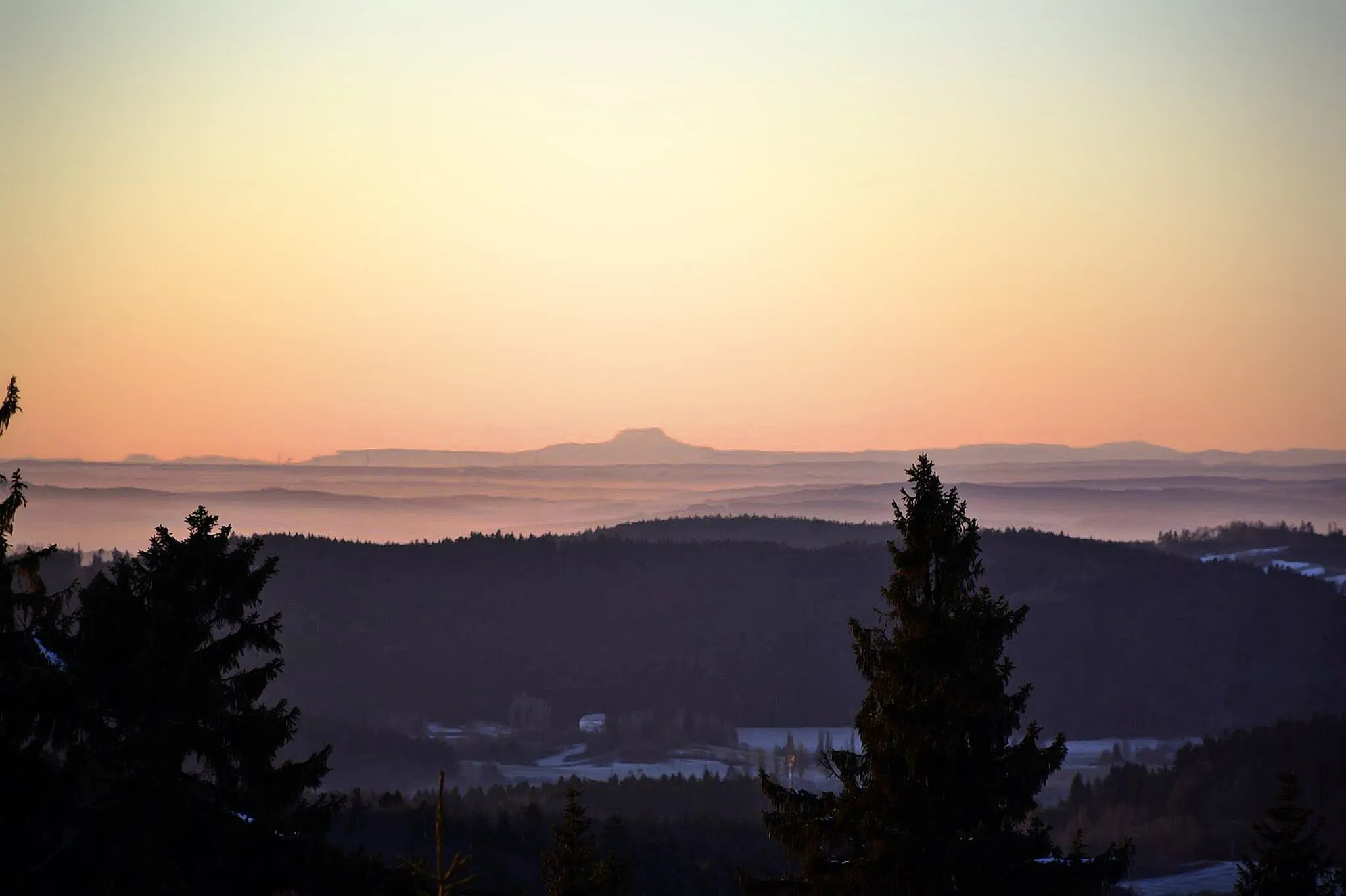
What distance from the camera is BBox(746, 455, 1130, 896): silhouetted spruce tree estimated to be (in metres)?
31.4

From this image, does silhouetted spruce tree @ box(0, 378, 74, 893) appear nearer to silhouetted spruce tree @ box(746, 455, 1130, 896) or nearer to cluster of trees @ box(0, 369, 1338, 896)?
cluster of trees @ box(0, 369, 1338, 896)

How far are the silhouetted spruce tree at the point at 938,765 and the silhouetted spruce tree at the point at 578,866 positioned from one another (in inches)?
289

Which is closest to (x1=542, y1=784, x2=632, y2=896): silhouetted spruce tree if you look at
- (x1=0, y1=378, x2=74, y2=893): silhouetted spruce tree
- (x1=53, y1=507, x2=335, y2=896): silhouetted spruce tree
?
(x1=53, y1=507, x2=335, y2=896): silhouetted spruce tree

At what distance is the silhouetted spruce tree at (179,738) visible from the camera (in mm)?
27844

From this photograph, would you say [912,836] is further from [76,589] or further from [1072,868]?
[76,589]

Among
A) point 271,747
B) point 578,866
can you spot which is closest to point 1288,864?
point 578,866

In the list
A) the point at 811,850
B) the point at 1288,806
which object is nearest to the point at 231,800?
the point at 811,850

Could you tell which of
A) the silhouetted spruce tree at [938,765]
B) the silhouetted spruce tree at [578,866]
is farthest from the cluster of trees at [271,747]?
the silhouetted spruce tree at [578,866]

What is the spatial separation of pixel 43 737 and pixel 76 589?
6849 millimetres

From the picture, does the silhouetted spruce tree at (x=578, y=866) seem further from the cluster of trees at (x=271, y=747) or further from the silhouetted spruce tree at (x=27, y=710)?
the silhouetted spruce tree at (x=27, y=710)

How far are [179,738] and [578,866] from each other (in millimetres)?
15991

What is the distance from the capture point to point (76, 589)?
35.1 m

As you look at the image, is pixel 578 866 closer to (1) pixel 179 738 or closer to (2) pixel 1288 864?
(1) pixel 179 738

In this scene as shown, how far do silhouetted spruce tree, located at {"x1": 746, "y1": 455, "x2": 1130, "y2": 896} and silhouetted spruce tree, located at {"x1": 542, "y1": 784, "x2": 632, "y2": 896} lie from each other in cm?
734
